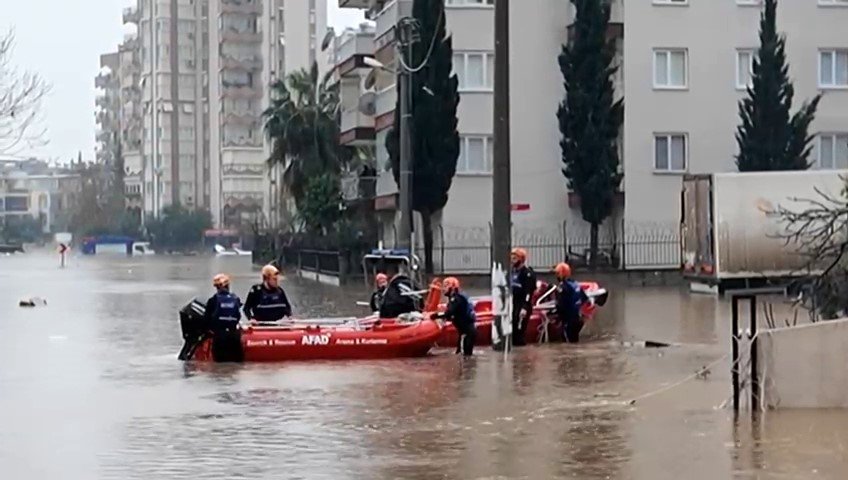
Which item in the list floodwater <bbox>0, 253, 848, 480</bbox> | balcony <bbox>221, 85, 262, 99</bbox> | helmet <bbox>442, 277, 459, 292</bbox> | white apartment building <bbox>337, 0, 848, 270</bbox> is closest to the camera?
floodwater <bbox>0, 253, 848, 480</bbox>

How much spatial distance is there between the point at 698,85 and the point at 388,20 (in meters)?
11.8

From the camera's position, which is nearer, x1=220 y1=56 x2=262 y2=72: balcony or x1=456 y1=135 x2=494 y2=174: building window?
x1=456 y1=135 x2=494 y2=174: building window

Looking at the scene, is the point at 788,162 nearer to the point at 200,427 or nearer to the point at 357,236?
the point at 357,236

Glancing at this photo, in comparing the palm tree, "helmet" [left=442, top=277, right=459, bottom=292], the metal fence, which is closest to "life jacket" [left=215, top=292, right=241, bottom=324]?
"helmet" [left=442, top=277, right=459, bottom=292]

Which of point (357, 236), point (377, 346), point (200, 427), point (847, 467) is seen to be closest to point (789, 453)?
point (847, 467)

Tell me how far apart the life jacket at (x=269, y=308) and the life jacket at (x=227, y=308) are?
1370mm

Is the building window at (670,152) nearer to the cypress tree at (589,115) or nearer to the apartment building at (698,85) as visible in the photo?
the apartment building at (698,85)

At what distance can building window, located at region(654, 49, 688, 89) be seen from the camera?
5153 cm

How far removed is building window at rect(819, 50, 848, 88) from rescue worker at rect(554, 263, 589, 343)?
3025cm

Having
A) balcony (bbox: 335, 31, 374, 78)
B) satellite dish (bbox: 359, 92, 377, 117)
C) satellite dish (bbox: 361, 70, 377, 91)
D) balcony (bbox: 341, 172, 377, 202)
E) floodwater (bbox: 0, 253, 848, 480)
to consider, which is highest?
balcony (bbox: 335, 31, 374, 78)

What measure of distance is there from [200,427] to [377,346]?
769 cm

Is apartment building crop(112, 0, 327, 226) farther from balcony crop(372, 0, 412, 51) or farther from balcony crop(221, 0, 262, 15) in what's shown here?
balcony crop(372, 0, 412, 51)

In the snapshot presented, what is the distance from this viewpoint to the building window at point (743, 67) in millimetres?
51625

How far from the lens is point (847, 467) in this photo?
11742mm
